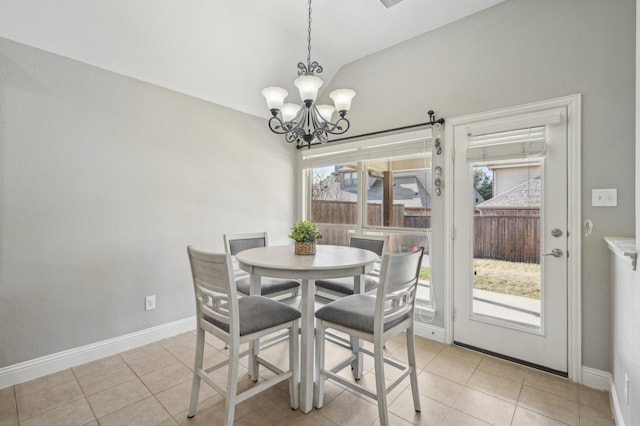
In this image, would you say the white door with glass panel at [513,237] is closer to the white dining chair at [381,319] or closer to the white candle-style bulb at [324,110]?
the white dining chair at [381,319]

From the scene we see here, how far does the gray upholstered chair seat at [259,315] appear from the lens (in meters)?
1.63

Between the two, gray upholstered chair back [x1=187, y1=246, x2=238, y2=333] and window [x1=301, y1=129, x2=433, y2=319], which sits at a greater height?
window [x1=301, y1=129, x2=433, y2=319]

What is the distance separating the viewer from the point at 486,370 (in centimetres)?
228

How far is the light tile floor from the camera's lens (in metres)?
1.73

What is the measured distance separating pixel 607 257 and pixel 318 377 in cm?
208

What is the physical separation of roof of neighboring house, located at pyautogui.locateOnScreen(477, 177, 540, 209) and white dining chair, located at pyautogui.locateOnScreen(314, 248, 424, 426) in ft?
3.77

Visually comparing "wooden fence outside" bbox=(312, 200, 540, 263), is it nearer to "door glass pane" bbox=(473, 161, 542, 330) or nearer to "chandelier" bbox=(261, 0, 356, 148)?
"door glass pane" bbox=(473, 161, 542, 330)

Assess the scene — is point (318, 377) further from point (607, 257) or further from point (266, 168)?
point (266, 168)

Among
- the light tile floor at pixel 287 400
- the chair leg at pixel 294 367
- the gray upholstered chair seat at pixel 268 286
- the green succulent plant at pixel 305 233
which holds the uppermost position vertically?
the green succulent plant at pixel 305 233

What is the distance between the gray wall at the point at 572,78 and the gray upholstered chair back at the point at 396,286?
3.72 feet

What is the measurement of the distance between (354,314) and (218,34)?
2537mm

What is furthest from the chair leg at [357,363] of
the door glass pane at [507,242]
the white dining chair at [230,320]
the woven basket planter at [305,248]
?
the door glass pane at [507,242]

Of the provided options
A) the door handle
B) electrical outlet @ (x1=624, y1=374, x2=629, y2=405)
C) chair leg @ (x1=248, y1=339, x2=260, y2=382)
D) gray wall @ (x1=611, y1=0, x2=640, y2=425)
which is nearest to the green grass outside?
the door handle

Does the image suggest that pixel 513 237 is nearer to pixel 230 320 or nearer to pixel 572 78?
pixel 572 78
